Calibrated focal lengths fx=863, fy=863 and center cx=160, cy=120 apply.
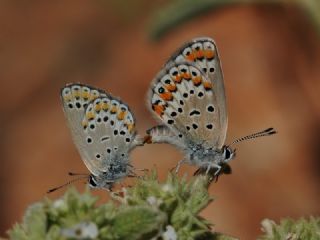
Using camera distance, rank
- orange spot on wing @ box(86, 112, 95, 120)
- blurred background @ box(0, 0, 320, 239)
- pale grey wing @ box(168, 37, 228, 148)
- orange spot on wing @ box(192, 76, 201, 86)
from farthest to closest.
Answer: blurred background @ box(0, 0, 320, 239), orange spot on wing @ box(86, 112, 95, 120), orange spot on wing @ box(192, 76, 201, 86), pale grey wing @ box(168, 37, 228, 148)

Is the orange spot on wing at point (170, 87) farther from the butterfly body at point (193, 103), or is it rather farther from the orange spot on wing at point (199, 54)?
the orange spot on wing at point (199, 54)

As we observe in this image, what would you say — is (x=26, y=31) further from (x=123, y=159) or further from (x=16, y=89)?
(x=123, y=159)

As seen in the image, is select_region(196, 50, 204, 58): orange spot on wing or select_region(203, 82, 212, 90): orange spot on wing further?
select_region(203, 82, 212, 90): orange spot on wing

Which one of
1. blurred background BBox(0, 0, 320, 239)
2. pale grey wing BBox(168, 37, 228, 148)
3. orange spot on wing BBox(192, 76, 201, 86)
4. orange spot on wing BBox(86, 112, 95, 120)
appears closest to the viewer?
pale grey wing BBox(168, 37, 228, 148)

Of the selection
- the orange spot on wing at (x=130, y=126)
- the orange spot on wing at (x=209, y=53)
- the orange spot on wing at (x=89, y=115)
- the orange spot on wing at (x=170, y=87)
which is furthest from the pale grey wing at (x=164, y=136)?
the orange spot on wing at (x=209, y=53)

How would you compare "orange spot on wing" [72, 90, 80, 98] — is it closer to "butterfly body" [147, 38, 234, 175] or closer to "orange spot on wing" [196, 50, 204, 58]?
"butterfly body" [147, 38, 234, 175]

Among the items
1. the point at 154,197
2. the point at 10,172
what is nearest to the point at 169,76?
the point at 154,197

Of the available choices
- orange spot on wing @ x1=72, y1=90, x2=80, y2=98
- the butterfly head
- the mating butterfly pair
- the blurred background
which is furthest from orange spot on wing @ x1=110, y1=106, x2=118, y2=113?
the blurred background

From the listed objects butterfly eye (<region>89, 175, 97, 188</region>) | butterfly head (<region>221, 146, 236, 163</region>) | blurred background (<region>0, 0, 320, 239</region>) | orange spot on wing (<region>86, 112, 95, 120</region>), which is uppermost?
Result: blurred background (<region>0, 0, 320, 239</region>)

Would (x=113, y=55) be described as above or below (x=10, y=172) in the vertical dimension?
above
